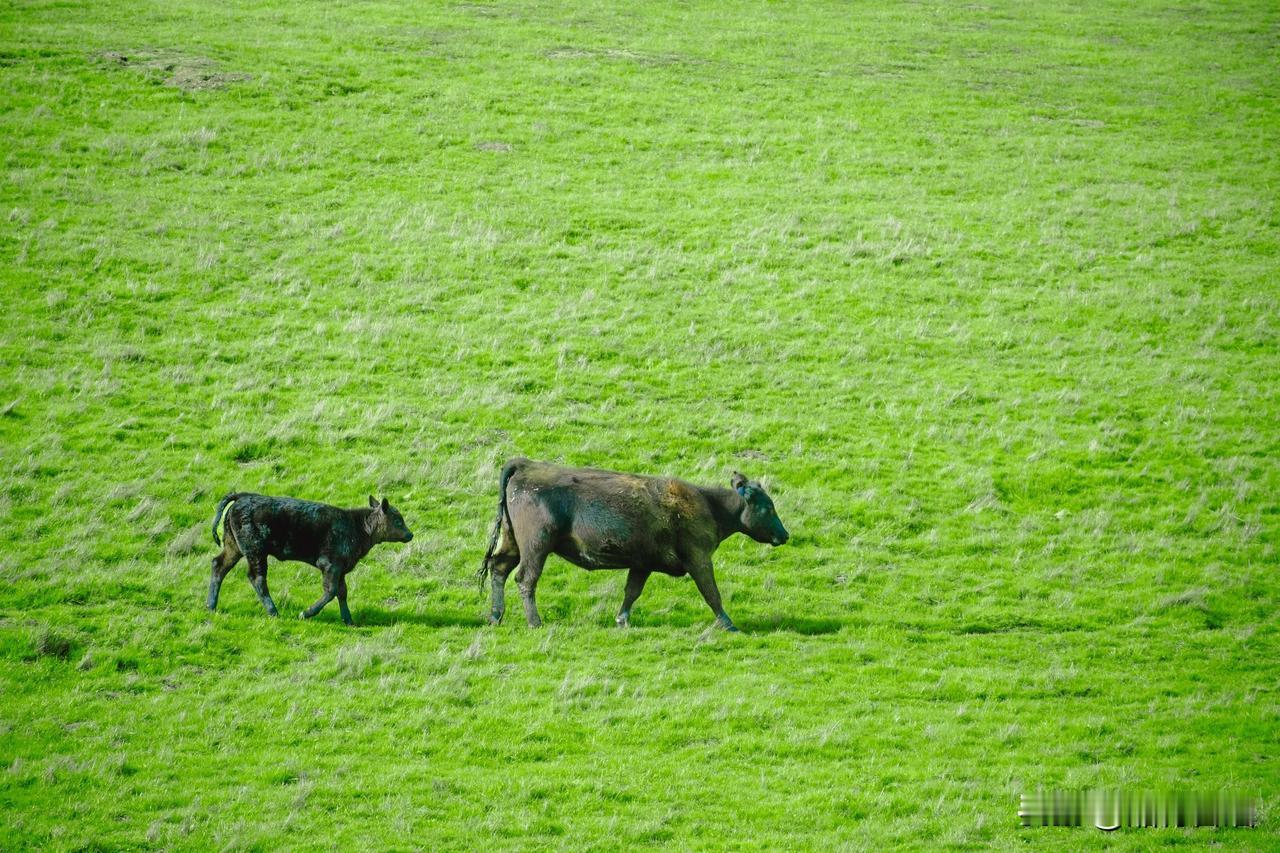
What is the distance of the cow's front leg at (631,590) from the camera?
1927 cm

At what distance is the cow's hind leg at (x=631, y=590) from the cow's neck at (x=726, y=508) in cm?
157

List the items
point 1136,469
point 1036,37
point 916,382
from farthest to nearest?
point 1036,37
point 916,382
point 1136,469

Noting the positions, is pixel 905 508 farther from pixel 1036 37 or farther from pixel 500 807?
pixel 1036 37

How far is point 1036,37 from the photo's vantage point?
2704 inches

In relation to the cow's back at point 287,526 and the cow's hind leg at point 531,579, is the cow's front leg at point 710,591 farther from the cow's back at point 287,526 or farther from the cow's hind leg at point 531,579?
the cow's back at point 287,526

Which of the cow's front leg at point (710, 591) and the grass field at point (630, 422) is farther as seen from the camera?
the cow's front leg at point (710, 591)

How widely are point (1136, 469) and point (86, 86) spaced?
3992 cm

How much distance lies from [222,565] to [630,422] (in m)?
10.7

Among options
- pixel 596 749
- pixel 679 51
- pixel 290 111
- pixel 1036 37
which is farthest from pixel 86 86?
pixel 1036 37

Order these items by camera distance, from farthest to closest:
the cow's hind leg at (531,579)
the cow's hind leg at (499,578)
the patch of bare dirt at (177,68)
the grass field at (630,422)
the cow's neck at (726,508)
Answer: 1. the patch of bare dirt at (177,68)
2. the cow's neck at (726,508)
3. the cow's hind leg at (499,578)
4. the cow's hind leg at (531,579)
5. the grass field at (630,422)

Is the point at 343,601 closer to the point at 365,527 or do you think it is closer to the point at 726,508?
the point at 365,527

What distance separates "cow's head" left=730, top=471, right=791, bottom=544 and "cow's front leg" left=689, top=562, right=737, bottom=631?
1283mm

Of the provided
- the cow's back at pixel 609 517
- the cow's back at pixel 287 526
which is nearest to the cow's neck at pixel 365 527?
the cow's back at pixel 287 526

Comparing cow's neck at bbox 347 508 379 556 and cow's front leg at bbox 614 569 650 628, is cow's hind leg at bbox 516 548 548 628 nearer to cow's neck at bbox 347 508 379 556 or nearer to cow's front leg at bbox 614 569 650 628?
cow's front leg at bbox 614 569 650 628
